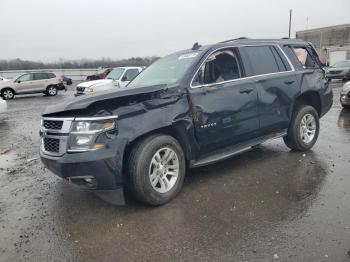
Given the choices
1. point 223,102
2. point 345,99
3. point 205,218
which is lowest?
point 205,218

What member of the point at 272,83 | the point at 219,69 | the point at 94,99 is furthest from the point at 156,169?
the point at 272,83

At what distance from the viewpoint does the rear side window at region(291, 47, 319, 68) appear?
20.4 feet

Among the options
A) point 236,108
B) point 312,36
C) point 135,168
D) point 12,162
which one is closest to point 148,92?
point 135,168

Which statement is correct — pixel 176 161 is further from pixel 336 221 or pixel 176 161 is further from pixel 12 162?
pixel 12 162

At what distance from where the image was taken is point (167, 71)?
5.17 meters

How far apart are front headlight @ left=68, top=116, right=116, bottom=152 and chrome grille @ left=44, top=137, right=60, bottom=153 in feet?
0.80

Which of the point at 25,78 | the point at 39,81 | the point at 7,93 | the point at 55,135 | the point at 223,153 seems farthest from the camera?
the point at 39,81

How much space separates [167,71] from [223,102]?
39.9 inches

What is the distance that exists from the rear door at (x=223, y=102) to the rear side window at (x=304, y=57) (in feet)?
5.26

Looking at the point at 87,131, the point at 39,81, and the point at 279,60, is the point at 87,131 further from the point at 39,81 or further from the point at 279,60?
the point at 39,81

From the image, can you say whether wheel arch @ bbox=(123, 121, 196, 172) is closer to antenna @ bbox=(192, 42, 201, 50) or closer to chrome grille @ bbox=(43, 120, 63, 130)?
chrome grille @ bbox=(43, 120, 63, 130)

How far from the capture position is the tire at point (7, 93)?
22266 millimetres

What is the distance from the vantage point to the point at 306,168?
538 centimetres

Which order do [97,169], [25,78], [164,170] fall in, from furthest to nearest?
[25,78] → [164,170] → [97,169]
